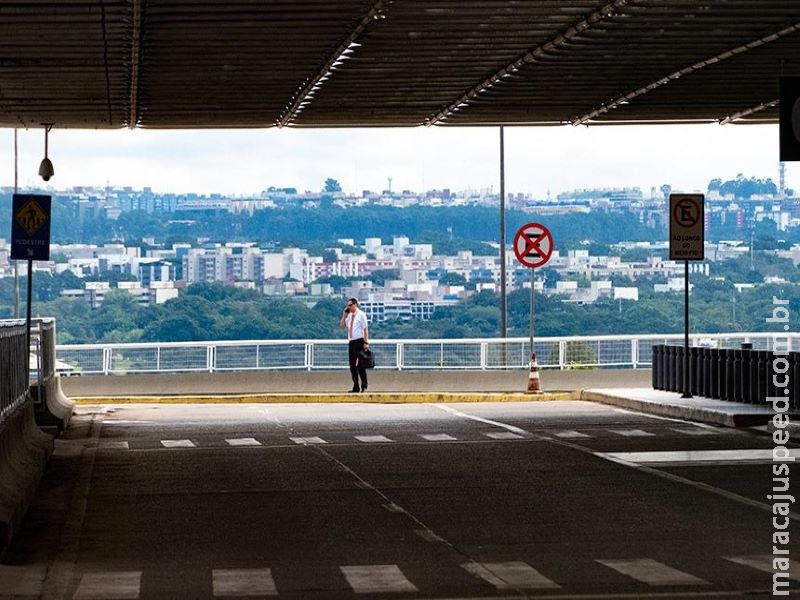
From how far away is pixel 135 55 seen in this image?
23125 mm

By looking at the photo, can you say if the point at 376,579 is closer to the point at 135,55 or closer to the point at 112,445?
the point at 112,445

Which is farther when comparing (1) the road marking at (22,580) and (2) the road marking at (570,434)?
(2) the road marking at (570,434)

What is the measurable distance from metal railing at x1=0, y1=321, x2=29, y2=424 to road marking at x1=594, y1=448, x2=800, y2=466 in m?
6.68

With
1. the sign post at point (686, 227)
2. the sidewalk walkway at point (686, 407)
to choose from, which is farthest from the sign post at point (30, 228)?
the sign post at point (686, 227)

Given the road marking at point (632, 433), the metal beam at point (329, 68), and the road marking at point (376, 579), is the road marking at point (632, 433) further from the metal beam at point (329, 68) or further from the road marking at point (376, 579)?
the road marking at point (376, 579)

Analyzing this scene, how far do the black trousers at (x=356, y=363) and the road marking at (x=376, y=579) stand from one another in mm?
21701

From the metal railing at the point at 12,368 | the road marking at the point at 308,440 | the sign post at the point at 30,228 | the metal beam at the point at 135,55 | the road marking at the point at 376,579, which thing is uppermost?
the metal beam at the point at 135,55

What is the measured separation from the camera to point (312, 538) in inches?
510

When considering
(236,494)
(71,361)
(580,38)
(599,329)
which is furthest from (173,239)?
(236,494)

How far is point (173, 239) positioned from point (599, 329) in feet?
56.7

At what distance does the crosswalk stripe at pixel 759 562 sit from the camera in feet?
36.1

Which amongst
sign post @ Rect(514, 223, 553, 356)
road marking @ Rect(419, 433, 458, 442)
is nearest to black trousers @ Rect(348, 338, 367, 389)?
sign post @ Rect(514, 223, 553, 356)

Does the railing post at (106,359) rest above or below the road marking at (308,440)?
above

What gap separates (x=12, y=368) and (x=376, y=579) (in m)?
8.17
